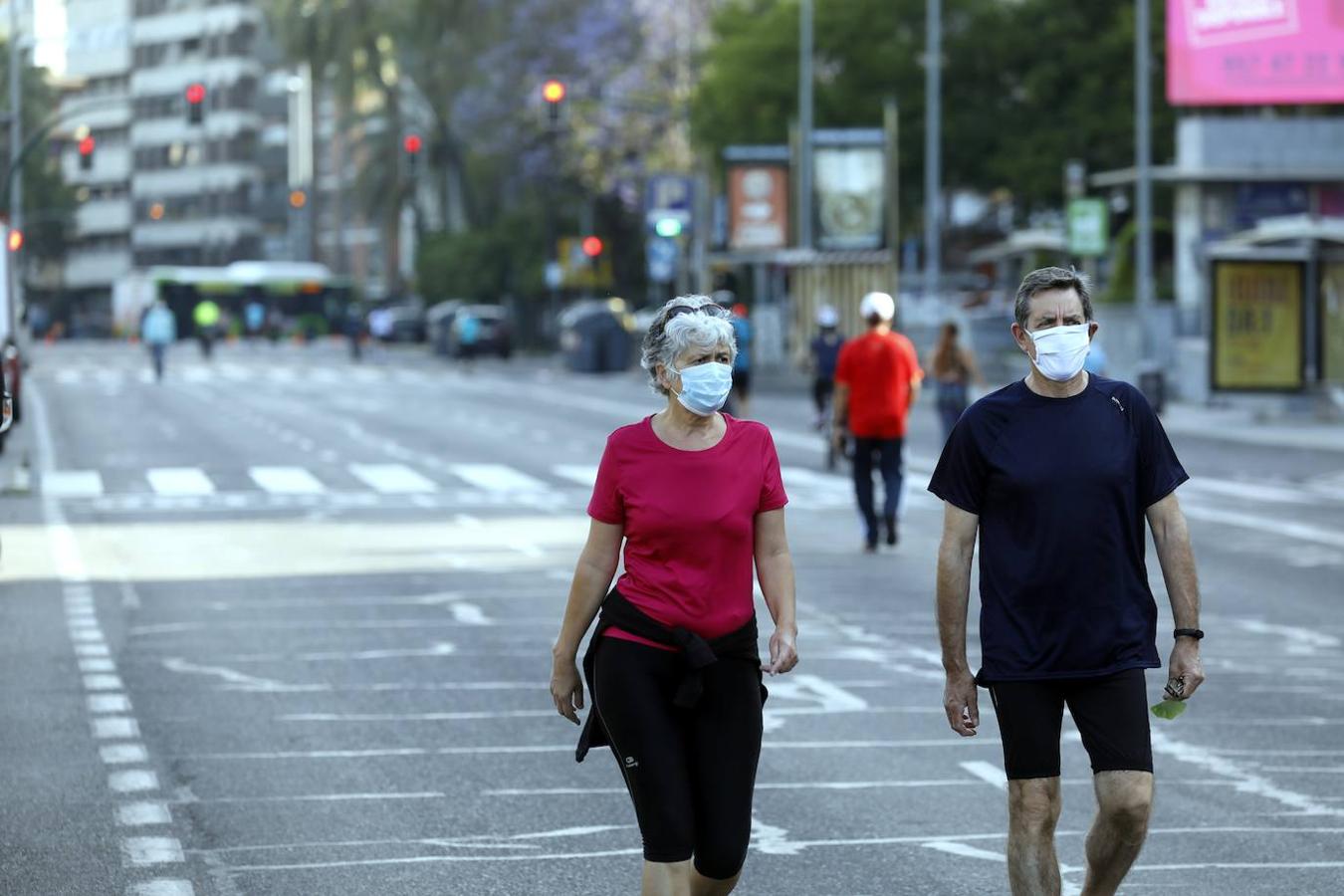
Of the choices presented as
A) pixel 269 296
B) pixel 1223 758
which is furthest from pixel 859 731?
pixel 269 296

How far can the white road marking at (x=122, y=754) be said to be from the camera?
10.4 metres

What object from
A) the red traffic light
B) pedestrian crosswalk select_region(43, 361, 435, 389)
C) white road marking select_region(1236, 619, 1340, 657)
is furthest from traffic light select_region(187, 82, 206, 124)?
white road marking select_region(1236, 619, 1340, 657)

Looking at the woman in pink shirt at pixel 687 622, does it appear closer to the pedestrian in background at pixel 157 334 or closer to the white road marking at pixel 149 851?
the white road marking at pixel 149 851

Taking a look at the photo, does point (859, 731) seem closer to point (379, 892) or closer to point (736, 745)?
point (379, 892)

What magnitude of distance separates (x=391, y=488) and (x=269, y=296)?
84.1m

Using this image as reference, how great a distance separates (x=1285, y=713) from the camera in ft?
38.4

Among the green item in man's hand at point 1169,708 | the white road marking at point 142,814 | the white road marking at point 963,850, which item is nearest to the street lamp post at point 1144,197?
the white road marking at point 142,814

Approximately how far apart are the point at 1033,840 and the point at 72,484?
22.2 m

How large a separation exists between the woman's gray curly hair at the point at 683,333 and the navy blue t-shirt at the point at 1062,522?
23.3 inches

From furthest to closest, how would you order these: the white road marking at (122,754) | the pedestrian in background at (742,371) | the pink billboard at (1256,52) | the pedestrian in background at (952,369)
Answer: the pink billboard at (1256,52) → the pedestrian in background at (742,371) → the pedestrian in background at (952,369) → the white road marking at (122,754)

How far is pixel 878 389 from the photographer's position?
18.5m

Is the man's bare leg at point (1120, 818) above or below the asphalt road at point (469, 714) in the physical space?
above

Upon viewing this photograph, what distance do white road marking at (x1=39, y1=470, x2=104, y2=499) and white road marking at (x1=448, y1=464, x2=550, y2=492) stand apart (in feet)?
11.8

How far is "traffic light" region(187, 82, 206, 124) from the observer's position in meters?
48.8
